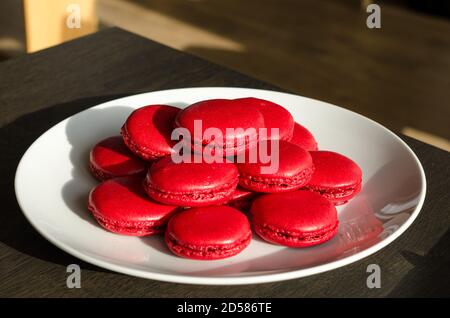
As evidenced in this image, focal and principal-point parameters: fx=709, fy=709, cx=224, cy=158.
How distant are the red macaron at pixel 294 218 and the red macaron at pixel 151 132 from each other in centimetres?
11

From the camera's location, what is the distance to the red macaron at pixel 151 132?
0.69m

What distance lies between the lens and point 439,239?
0.70 m

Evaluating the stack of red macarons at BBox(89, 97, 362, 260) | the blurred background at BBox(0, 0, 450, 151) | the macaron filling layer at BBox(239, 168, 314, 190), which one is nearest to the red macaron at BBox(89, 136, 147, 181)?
the stack of red macarons at BBox(89, 97, 362, 260)

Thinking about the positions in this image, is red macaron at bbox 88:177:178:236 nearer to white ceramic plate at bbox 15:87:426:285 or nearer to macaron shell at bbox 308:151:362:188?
white ceramic plate at bbox 15:87:426:285

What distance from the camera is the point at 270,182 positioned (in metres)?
0.65

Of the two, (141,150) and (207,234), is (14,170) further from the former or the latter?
(207,234)

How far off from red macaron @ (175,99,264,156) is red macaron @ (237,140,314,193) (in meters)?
0.02

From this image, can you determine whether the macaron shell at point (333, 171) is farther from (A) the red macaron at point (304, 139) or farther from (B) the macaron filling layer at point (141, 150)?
(B) the macaron filling layer at point (141, 150)

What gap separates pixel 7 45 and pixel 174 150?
1938mm

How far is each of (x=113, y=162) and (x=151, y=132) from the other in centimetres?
5

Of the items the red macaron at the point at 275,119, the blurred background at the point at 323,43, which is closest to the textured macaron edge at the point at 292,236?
the red macaron at the point at 275,119

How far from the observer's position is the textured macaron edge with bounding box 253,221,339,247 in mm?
631
